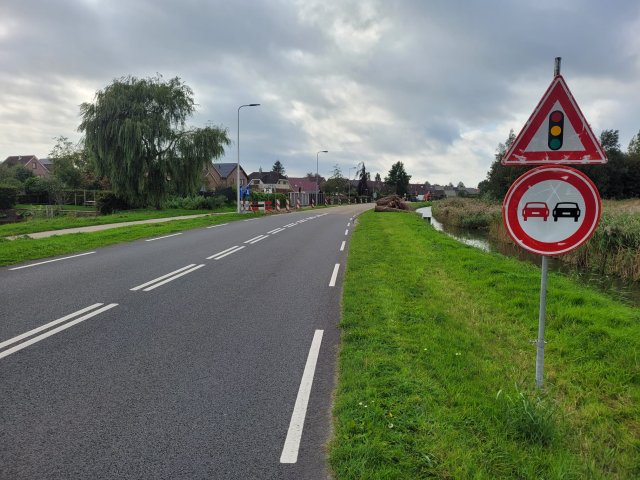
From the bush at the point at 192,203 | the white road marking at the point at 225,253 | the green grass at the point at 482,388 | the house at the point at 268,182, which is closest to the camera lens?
the green grass at the point at 482,388

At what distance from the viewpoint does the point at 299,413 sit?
3521mm

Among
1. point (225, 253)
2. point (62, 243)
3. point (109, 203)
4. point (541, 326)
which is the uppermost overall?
point (109, 203)

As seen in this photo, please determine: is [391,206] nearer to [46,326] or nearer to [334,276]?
[334,276]

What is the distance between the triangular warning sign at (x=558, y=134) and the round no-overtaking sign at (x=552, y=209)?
0.14 meters

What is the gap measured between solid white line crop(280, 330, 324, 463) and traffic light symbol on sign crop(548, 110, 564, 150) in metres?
3.02

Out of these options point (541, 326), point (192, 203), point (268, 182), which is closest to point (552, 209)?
point (541, 326)

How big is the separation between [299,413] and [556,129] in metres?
3.19

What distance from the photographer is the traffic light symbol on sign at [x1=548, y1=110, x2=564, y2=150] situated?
354 cm

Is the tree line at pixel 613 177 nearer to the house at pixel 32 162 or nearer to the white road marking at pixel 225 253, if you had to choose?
the white road marking at pixel 225 253

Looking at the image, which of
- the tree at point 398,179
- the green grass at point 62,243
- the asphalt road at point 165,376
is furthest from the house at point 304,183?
the asphalt road at point 165,376

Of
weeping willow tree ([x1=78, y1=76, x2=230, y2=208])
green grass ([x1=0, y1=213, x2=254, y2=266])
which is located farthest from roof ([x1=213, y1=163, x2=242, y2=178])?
green grass ([x1=0, y1=213, x2=254, y2=266])

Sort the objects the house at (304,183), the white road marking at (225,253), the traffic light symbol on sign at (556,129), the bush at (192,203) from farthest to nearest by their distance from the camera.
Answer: the house at (304,183) < the bush at (192,203) < the white road marking at (225,253) < the traffic light symbol on sign at (556,129)

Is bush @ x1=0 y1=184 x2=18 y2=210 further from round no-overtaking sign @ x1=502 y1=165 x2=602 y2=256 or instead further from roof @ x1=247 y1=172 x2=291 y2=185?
roof @ x1=247 y1=172 x2=291 y2=185

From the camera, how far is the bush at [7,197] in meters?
35.5
